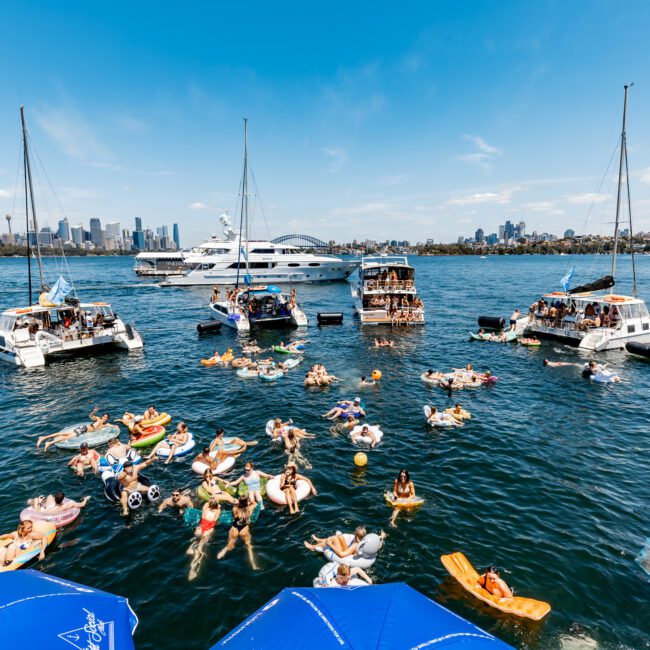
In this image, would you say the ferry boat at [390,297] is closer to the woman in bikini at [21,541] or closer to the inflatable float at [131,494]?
the inflatable float at [131,494]

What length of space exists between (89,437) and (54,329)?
58.9ft

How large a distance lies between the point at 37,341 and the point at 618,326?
138 feet

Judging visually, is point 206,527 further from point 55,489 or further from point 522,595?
point 522,595

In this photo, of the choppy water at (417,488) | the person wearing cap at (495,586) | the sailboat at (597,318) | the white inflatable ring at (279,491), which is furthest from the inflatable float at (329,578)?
the sailboat at (597,318)

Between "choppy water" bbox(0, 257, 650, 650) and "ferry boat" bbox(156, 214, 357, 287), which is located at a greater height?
"ferry boat" bbox(156, 214, 357, 287)

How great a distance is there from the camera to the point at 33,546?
11219 mm

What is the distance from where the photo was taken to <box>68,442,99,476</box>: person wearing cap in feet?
50.4

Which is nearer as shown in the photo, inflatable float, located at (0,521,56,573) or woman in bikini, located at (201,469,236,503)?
inflatable float, located at (0,521,56,573)

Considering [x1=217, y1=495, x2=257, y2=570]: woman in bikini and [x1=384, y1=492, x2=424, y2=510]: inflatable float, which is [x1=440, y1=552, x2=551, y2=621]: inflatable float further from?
[x1=217, y1=495, x2=257, y2=570]: woman in bikini

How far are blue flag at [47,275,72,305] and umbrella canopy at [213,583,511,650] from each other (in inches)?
1157

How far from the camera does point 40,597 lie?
6488 millimetres

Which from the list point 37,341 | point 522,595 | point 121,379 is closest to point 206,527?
point 522,595

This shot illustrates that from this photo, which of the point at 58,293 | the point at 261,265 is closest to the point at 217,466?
the point at 58,293

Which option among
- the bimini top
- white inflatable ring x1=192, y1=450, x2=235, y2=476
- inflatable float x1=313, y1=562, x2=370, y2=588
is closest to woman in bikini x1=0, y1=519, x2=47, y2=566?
white inflatable ring x1=192, y1=450, x2=235, y2=476
